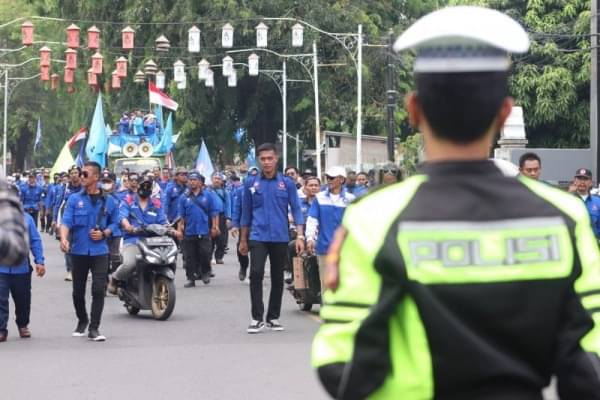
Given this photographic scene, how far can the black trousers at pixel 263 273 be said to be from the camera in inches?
560

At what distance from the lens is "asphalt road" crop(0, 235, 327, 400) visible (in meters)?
10.3

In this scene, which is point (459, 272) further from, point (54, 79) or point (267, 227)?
point (54, 79)

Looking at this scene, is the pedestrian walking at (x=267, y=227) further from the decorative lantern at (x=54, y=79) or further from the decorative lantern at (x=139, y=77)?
the decorative lantern at (x=54, y=79)

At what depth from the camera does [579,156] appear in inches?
1201

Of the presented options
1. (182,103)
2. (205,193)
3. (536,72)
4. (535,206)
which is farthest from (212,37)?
(535,206)

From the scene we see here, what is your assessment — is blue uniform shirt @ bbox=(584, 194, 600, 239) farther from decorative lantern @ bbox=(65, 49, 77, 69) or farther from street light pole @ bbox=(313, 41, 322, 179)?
decorative lantern @ bbox=(65, 49, 77, 69)

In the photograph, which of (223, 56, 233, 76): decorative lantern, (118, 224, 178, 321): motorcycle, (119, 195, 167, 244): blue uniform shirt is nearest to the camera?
(118, 224, 178, 321): motorcycle

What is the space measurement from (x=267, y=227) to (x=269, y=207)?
20 cm

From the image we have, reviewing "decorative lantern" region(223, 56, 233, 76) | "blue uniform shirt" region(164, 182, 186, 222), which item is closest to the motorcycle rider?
"blue uniform shirt" region(164, 182, 186, 222)

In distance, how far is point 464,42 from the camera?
2.96 m

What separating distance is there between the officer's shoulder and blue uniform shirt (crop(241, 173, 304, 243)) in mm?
11183

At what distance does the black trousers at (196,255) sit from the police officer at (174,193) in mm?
1283

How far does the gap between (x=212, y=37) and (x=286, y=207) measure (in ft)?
115

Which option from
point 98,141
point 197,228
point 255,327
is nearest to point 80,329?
point 255,327
